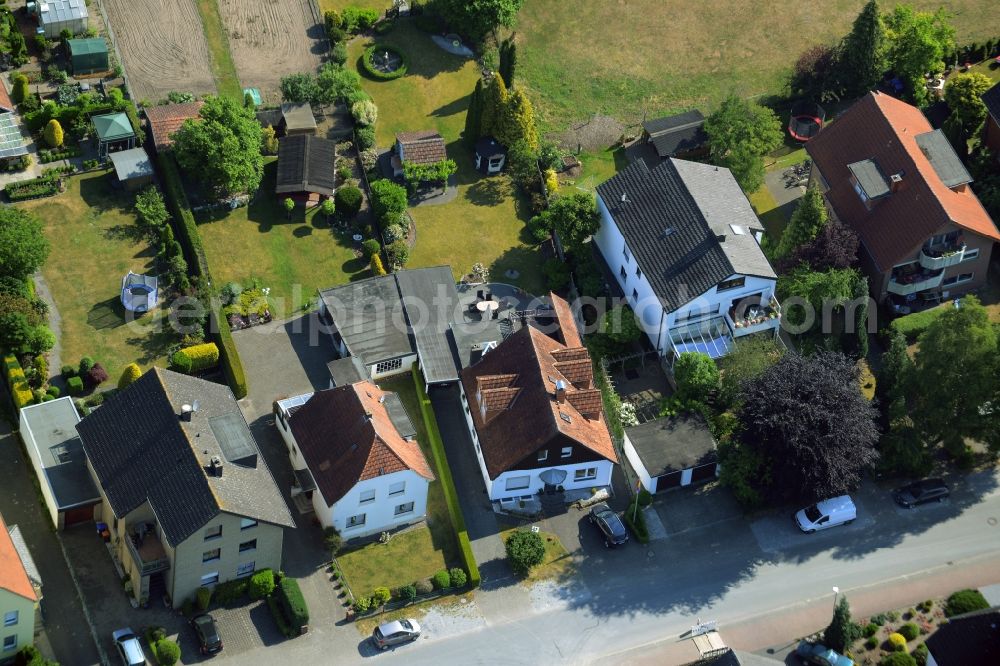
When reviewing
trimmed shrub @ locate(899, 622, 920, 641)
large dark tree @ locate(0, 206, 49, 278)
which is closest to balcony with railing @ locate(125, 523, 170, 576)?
large dark tree @ locate(0, 206, 49, 278)

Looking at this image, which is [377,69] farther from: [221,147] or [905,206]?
[905,206]

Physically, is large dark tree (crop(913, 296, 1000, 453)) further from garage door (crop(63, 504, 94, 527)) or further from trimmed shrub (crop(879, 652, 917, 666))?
garage door (crop(63, 504, 94, 527))

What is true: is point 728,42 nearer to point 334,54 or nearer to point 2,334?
point 334,54

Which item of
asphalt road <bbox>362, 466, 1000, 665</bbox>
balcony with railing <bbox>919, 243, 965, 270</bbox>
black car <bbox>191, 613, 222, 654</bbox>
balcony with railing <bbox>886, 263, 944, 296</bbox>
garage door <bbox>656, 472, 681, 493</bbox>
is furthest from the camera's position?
balcony with railing <bbox>886, 263, 944, 296</bbox>

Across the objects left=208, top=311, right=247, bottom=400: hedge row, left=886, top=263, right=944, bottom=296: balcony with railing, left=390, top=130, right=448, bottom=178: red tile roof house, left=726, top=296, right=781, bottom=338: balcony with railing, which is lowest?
left=886, top=263, right=944, bottom=296: balcony with railing

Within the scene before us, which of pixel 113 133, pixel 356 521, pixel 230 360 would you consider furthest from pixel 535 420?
pixel 113 133

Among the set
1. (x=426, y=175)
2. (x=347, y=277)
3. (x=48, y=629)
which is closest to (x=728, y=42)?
(x=426, y=175)

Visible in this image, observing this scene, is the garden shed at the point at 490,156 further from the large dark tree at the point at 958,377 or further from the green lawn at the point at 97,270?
the large dark tree at the point at 958,377
